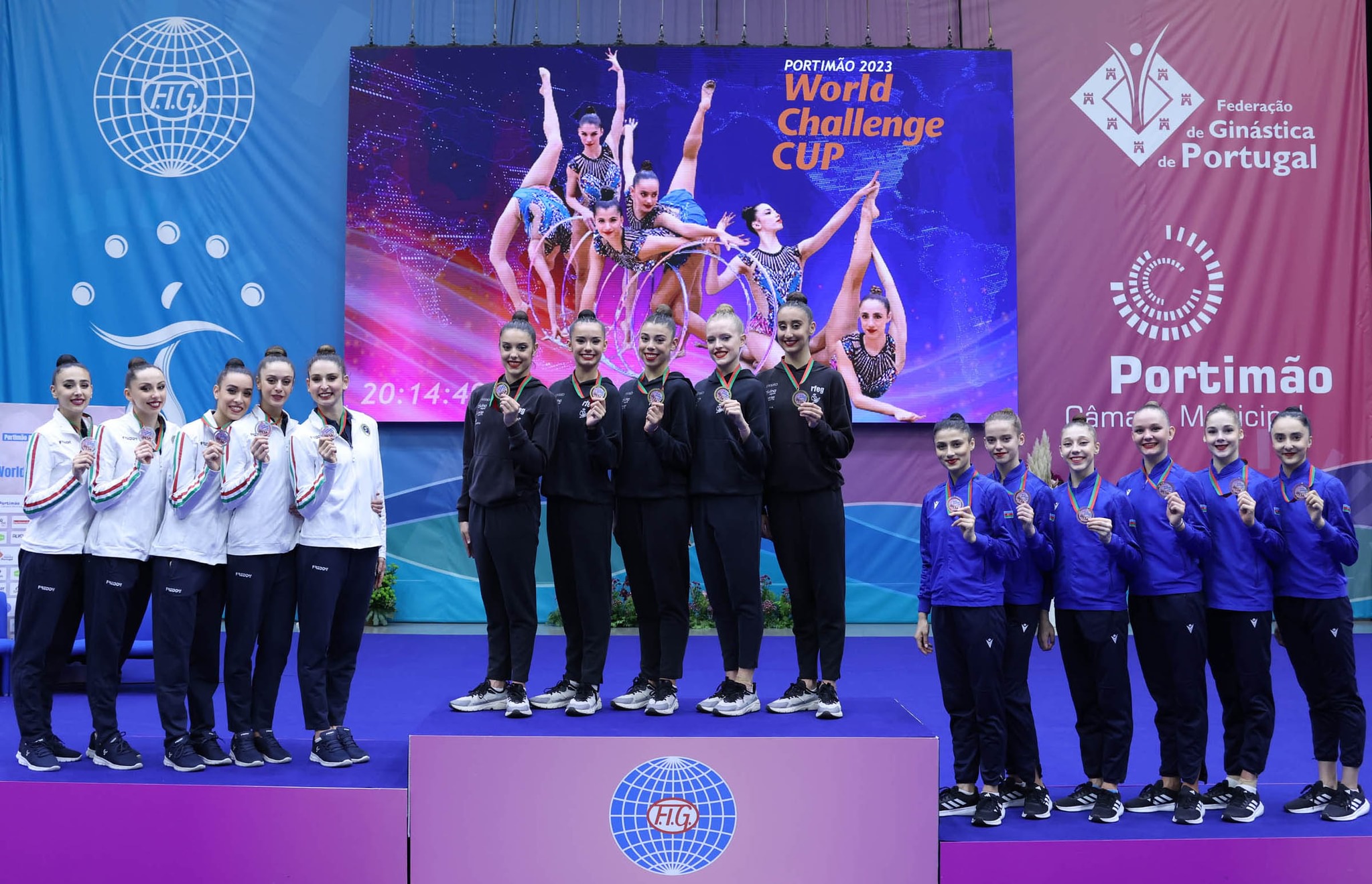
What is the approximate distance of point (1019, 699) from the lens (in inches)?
152

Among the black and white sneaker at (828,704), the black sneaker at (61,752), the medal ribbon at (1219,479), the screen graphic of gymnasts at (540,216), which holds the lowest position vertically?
the black sneaker at (61,752)

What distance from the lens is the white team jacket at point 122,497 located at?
12.9 feet

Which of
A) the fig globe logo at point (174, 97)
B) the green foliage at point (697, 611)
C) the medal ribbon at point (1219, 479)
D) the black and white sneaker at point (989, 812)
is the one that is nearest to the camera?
the black and white sneaker at point (989, 812)

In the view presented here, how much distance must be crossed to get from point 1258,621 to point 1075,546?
2.33 feet

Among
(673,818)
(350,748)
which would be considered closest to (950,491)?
(673,818)

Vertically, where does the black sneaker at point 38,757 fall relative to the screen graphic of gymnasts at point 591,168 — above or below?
below

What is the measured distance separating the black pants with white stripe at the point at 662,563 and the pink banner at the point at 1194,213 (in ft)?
19.7

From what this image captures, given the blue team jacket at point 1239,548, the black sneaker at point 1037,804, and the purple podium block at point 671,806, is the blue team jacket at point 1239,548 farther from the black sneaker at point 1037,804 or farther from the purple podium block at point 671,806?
the purple podium block at point 671,806

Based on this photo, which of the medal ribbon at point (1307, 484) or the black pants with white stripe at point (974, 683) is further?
the medal ribbon at point (1307, 484)

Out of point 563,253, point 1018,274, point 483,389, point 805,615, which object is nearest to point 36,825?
point 483,389

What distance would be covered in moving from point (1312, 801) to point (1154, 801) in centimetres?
55

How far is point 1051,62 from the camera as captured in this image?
30.1 ft

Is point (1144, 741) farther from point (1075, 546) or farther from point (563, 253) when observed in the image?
point (563, 253)

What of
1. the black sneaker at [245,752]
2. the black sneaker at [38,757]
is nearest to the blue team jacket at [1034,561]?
the black sneaker at [245,752]
